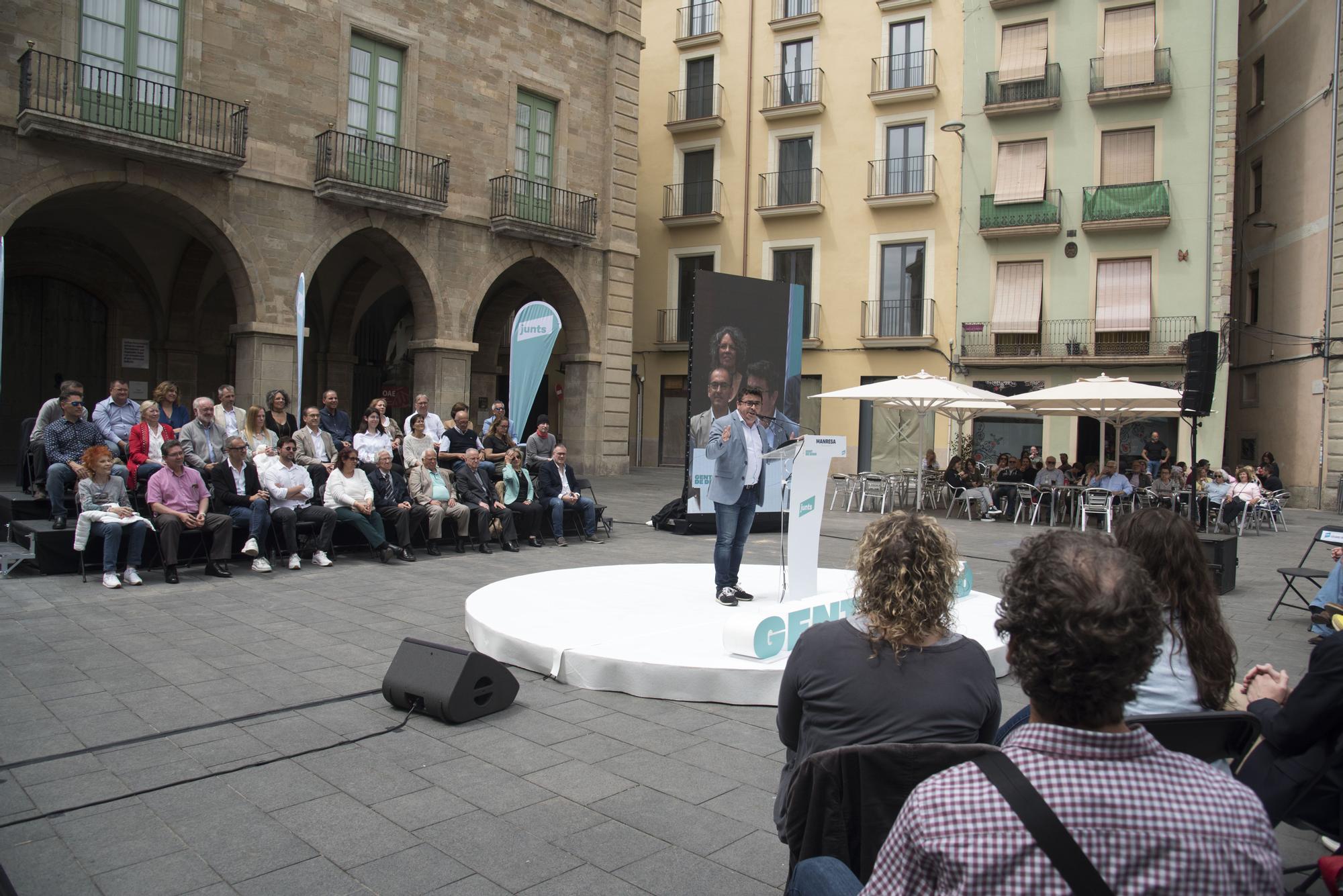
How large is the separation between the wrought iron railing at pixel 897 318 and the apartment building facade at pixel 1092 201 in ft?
2.88

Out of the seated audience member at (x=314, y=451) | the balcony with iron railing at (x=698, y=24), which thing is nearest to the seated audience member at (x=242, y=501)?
the seated audience member at (x=314, y=451)

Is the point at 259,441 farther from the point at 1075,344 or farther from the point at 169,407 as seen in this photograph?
the point at 1075,344

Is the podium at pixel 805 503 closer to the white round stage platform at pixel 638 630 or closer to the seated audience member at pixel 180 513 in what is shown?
the white round stage platform at pixel 638 630

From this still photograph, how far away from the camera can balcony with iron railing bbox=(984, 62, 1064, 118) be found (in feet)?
77.5

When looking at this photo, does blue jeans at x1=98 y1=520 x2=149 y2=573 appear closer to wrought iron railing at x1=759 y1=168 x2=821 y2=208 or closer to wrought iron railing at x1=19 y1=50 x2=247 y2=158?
wrought iron railing at x1=19 y1=50 x2=247 y2=158

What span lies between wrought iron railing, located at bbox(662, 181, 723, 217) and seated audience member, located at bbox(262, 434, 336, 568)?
2030 centimetres

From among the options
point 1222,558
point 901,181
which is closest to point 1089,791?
point 1222,558

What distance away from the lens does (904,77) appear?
25484 mm

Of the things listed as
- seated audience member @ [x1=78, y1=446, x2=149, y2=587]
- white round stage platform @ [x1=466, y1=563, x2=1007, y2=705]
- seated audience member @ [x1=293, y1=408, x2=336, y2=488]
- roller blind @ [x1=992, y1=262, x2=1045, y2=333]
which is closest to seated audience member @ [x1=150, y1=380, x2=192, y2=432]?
seated audience member @ [x1=293, y1=408, x2=336, y2=488]

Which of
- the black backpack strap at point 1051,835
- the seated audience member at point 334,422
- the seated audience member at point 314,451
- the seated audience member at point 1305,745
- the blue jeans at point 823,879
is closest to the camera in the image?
the black backpack strap at point 1051,835

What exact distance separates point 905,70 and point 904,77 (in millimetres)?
210

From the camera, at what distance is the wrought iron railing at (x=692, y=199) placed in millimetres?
27781

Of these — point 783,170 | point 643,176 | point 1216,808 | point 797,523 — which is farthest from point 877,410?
point 1216,808

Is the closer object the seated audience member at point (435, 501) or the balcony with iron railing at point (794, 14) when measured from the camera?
the seated audience member at point (435, 501)
